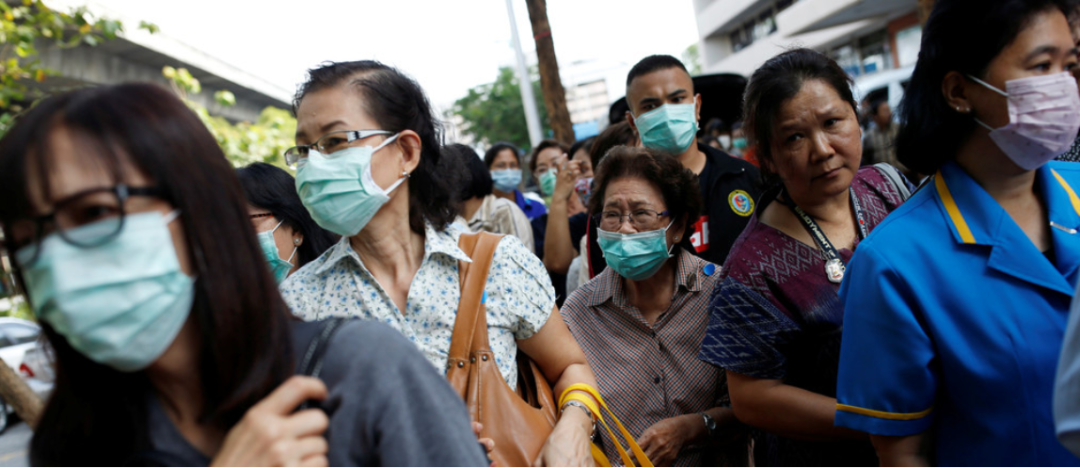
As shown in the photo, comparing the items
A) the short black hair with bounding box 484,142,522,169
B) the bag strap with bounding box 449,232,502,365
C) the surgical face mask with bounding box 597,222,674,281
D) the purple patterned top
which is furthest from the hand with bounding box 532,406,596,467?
the short black hair with bounding box 484,142,522,169

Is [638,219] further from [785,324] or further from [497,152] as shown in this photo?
[497,152]

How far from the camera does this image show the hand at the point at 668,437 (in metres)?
2.53

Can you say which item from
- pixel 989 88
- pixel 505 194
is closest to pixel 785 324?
pixel 989 88

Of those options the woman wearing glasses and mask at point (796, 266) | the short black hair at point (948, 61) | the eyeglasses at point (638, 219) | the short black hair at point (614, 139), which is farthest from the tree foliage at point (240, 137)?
the short black hair at point (948, 61)

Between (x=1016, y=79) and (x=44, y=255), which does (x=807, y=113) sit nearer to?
(x=1016, y=79)

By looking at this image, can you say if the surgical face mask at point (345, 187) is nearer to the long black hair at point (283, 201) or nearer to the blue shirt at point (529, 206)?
the long black hair at point (283, 201)

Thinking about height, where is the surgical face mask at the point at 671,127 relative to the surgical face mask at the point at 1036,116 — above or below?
above

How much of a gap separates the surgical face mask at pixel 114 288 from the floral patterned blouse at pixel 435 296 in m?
0.92

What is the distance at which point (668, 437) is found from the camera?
2.54 m

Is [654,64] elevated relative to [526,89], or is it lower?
lower

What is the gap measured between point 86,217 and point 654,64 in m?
3.34

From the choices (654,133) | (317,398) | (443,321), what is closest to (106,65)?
(654,133)

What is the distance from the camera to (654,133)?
3.84 meters

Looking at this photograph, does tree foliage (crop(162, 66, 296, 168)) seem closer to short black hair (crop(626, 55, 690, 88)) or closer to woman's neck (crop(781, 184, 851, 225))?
short black hair (crop(626, 55, 690, 88))
